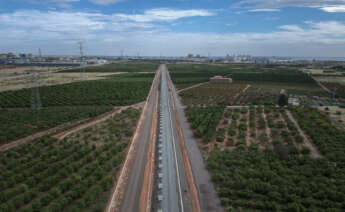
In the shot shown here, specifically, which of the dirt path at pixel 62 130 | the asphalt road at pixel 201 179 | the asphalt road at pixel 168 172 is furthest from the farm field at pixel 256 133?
the dirt path at pixel 62 130

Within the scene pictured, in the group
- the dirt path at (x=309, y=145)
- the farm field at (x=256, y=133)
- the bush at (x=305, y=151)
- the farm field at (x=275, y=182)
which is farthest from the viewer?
the farm field at (x=256, y=133)

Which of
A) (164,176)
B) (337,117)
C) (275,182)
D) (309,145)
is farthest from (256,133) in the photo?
(337,117)

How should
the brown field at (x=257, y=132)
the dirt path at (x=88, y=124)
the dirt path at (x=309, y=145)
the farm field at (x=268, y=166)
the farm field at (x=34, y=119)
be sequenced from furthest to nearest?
the dirt path at (x=88, y=124), the farm field at (x=34, y=119), the brown field at (x=257, y=132), the dirt path at (x=309, y=145), the farm field at (x=268, y=166)

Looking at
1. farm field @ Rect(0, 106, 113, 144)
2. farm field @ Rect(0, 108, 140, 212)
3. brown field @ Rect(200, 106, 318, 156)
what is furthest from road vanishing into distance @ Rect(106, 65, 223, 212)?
farm field @ Rect(0, 106, 113, 144)

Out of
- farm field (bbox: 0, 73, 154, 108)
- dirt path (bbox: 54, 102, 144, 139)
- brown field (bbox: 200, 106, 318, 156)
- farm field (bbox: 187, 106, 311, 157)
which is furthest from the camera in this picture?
farm field (bbox: 0, 73, 154, 108)

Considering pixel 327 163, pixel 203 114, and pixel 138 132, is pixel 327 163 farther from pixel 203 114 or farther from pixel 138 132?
pixel 138 132

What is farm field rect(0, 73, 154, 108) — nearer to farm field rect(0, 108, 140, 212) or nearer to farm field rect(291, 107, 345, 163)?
farm field rect(0, 108, 140, 212)

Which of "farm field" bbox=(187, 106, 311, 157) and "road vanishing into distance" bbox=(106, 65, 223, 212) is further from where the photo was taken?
"farm field" bbox=(187, 106, 311, 157)

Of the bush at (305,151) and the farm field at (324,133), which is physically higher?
the farm field at (324,133)

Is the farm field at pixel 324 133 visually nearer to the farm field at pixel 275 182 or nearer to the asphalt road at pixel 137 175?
the farm field at pixel 275 182
